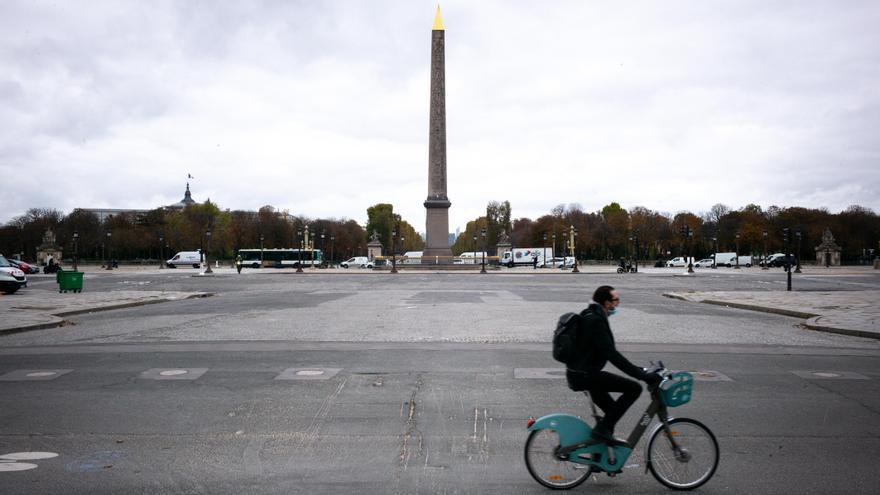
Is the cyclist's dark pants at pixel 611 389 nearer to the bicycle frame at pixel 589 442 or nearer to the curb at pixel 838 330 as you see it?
the bicycle frame at pixel 589 442

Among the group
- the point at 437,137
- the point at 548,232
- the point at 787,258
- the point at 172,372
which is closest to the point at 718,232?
the point at 548,232

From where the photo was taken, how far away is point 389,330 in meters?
16.0

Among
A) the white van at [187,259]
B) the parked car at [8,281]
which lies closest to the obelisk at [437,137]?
the parked car at [8,281]

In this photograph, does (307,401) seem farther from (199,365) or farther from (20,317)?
(20,317)

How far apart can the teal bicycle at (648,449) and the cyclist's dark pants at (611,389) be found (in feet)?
0.40

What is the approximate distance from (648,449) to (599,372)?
728 millimetres

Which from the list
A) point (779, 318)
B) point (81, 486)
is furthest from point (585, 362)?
point (779, 318)

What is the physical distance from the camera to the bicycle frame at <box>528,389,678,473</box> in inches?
218

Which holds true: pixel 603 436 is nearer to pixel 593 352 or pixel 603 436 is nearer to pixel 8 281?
pixel 593 352

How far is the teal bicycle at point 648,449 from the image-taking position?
5508mm

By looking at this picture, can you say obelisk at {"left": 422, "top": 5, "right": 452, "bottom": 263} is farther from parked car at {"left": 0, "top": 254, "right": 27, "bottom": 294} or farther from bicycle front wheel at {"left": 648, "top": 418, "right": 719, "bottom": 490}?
bicycle front wheel at {"left": 648, "top": 418, "right": 719, "bottom": 490}

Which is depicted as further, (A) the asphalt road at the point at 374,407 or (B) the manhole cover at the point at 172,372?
(B) the manhole cover at the point at 172,372

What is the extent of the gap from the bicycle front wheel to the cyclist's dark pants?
329 mm

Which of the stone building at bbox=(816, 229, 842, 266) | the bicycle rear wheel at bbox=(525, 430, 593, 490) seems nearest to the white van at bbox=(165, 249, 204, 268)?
the stone building at bbox=(816, 229, 842, 266)
